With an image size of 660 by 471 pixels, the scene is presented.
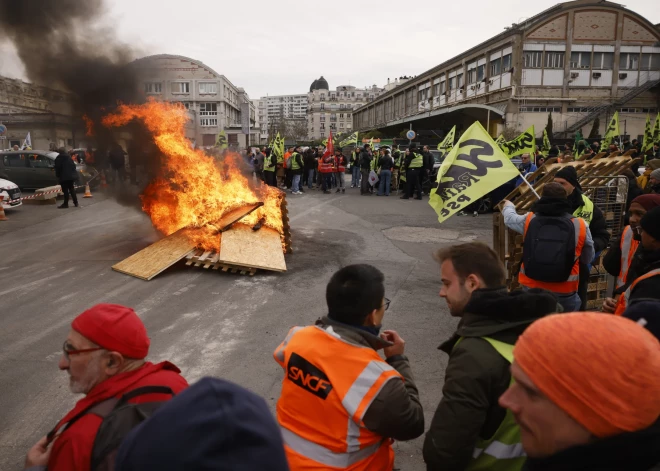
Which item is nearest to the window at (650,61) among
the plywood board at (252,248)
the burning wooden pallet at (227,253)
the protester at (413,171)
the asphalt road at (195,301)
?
the protester at (413,171)

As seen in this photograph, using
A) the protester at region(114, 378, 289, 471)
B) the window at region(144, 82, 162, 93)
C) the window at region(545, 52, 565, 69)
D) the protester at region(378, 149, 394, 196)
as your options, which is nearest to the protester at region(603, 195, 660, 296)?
the protester at region(114, 378, 289, 471)

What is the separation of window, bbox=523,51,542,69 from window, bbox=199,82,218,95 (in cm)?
2685

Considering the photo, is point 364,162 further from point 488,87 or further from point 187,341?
A: point 488,87

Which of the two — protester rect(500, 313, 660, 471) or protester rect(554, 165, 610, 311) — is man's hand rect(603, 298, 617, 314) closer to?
protester rect(554, 165, 610, 311)

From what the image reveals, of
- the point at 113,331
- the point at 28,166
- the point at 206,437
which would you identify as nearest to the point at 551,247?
the point at 113,331

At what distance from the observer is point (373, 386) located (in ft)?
6.68

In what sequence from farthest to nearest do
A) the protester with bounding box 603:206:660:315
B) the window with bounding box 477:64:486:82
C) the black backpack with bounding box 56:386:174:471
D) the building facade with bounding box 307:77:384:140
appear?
the building facade with bounding box 307:77:384:140, the window with bounding box 477:64:486:82, the protester with bounding box 603:206:660:315, the black backpack with bounding box 56:386:174:471

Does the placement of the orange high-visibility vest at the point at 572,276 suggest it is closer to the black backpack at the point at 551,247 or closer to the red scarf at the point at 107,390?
the black backpack at the point at 551,247

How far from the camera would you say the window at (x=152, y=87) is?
1340 centimetres

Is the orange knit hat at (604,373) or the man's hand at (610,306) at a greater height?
the orange knit hat at (604,373)

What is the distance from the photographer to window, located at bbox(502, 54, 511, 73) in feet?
128

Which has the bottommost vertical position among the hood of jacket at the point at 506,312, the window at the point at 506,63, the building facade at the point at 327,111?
the hood of jacket at the point at 506,312

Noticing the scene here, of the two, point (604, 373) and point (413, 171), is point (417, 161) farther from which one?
point (604, 373)

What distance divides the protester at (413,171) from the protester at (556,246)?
46.9 ft
